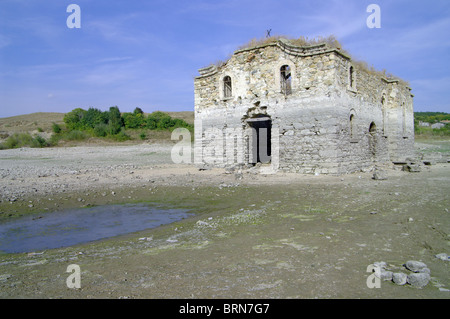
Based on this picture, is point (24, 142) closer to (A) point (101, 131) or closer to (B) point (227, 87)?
(A) point (101, 131)

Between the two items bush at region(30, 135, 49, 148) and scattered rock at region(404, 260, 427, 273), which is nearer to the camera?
scattered rock at region(404, 260, 427, 273)

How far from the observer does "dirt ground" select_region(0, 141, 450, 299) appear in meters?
3.54

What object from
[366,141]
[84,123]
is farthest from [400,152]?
[84,123]

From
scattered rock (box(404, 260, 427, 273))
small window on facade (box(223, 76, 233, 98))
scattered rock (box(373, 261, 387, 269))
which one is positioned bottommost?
scattered rock (box(373, 261, 387, 269))

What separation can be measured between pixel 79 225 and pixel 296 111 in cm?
1027

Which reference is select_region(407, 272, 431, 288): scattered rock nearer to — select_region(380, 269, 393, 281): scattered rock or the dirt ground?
the dirt ground

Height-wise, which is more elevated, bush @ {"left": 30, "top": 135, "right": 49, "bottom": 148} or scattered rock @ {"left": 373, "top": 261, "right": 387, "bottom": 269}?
bush @ {"left": 30, "top": 135, "right": 49, "bottom": 148}

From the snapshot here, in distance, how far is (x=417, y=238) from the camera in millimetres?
5113

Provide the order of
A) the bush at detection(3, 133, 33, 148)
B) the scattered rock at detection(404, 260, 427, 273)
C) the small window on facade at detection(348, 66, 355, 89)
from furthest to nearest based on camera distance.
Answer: the bush at detection(3, 133, 33, 148) < the small window on facade at detection(348, 66, 355, 89) < the scattered rock at detection(404, 260, 427, 273)

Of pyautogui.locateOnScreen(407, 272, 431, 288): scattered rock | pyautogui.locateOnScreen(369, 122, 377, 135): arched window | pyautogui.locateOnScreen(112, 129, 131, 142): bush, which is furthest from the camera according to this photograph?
A: pyautogui.locateOnScreen(112, 129, 131, 142): bush

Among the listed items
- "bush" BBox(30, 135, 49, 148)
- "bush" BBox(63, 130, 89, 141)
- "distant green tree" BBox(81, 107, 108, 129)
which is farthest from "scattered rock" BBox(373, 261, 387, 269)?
"distant green tree" BBox(81, 107, 108, 129)

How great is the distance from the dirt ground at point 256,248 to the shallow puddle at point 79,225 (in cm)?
50

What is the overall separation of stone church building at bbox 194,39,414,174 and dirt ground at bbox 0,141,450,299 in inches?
155

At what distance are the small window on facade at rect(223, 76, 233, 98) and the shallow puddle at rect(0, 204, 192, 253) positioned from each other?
915 cm
